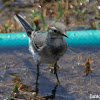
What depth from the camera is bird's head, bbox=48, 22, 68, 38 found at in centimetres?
521

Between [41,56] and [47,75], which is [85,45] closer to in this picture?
[47,75]

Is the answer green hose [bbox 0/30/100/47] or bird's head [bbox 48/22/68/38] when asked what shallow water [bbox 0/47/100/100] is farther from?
bird's head [bbox 48/22/68/38]

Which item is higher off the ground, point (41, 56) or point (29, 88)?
point (41, 56)

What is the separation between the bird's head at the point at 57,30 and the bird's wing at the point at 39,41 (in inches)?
12.3

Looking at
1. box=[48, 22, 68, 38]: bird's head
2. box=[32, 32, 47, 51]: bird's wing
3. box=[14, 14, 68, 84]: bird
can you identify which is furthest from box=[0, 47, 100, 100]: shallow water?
box=[48, 22, 68, 38]: bird's head

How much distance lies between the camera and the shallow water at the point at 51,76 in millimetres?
5867

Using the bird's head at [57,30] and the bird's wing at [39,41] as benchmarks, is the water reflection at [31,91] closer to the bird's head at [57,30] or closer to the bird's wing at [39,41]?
the bird's wing at [39,41]

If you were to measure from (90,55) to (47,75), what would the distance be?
3.76 feet

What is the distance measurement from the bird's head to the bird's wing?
12.3 inches

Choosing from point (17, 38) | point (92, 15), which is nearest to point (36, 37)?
point (17, 38)

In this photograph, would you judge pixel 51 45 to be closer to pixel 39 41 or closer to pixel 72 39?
pixel 39 41

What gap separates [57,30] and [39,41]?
2.32 feet

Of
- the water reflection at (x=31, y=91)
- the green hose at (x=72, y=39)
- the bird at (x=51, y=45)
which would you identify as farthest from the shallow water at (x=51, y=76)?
the bird at (x=51, y=45)

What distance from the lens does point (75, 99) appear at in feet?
18.7
